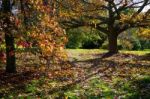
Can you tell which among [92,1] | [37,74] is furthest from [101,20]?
[37,74]

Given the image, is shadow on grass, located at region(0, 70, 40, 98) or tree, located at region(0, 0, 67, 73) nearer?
tree, located at region(0, 0, 67, 73)

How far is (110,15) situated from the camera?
29359mm

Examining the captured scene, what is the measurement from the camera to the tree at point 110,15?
2645 cm

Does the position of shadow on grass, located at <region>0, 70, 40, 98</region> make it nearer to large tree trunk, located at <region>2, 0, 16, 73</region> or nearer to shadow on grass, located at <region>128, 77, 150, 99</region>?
large tree trunk, located at <region>2, 0, 16, 73</region>

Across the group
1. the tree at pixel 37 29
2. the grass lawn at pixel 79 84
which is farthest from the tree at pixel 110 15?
the tree at pixel 37 29

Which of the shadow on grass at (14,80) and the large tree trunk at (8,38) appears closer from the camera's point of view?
the shadow on grass at (14,80)

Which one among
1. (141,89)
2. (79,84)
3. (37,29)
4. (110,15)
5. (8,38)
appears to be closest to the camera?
(37,29)

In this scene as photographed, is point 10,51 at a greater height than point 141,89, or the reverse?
point 10,51

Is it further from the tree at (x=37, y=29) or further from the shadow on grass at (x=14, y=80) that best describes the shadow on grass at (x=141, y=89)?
the shadow on grass at (x=14, y=80)

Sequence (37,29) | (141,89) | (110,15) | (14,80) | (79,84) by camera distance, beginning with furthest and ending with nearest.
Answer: (110,15) → (14,80) → (79,84) → (141,89) → (37,29)

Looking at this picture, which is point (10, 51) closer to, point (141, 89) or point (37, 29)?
point (37, 29)

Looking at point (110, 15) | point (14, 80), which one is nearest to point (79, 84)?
point (14, 80)

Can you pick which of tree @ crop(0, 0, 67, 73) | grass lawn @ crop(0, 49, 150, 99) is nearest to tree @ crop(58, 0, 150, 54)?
grass lawn @ crop(0, 49, 150, 99)

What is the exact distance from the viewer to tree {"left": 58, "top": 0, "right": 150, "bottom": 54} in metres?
26.5
